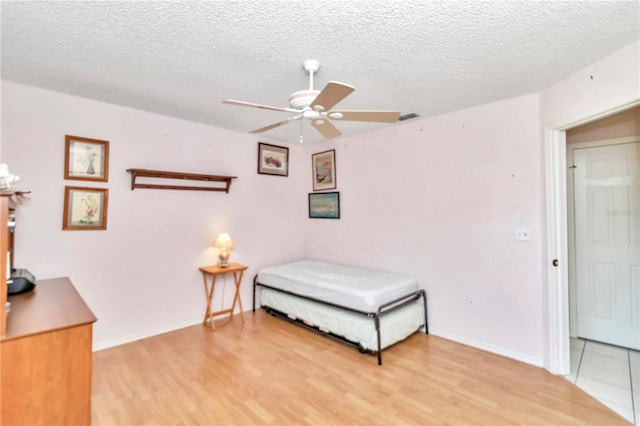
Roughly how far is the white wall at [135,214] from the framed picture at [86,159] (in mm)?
50

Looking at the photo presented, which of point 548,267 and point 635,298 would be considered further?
point 635,298

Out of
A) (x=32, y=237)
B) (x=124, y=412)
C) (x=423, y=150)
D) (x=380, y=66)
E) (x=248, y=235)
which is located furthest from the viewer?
(x=248, y=235)

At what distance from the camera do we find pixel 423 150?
136 inches

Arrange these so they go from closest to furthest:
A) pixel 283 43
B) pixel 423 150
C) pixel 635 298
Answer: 1. pixel 283 43
2. pixel 635 298
3. pixel 423 150

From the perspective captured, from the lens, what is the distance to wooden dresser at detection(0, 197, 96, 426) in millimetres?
1383

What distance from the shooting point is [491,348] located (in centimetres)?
293

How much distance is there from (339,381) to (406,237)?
1795mm

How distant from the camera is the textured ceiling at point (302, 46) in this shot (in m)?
1.60

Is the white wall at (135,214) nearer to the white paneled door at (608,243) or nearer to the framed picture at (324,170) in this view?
the framed picture at (324,170)

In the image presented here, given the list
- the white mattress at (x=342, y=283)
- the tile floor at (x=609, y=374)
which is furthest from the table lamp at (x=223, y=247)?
the tile floor at (x=609, y=374)

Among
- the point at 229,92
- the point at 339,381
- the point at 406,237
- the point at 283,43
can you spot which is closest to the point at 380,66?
the point at 283,43

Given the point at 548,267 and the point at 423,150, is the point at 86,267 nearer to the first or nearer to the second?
the point at 423,150

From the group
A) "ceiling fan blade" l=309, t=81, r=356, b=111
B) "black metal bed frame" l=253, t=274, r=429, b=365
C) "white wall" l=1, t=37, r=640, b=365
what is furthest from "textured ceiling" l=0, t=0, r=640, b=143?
"black metal bed frame" l=253, t=274, r=429, b=365

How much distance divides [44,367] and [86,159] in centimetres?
210
